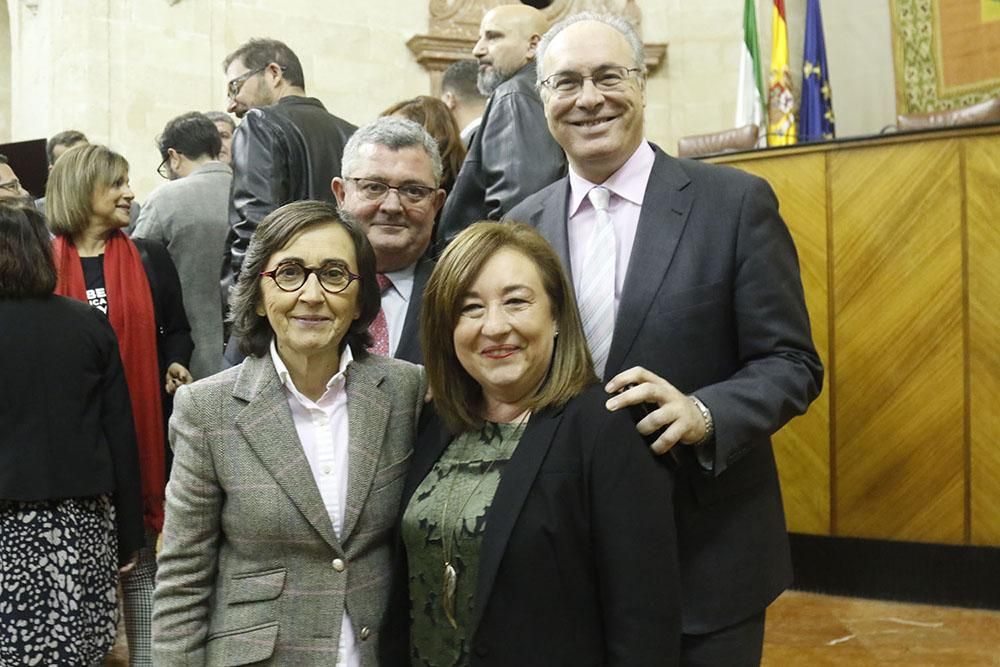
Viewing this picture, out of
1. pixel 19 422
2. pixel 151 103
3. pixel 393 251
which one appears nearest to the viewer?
pixel 393 251

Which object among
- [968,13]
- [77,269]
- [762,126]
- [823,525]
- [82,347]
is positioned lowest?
[823,525]

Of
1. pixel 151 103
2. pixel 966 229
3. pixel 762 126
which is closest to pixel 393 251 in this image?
pixel 966 229

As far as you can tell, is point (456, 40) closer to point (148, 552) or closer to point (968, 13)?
point (968, 13)

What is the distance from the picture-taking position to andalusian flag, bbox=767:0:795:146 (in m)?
7.64

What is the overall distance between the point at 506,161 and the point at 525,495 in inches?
59.0

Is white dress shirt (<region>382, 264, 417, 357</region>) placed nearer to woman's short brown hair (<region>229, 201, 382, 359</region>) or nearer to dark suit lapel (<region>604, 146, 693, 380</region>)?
woman's short brown hair (<region>229, 201, 382, 359</region>)

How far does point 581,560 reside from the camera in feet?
6.19

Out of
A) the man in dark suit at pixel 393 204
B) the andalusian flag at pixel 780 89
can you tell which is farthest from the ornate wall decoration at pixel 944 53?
the man in dark suit at pixel 393 204

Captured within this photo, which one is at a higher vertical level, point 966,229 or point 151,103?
point 151,103

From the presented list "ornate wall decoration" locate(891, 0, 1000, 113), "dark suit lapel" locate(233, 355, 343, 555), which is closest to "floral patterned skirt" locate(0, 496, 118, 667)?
"dark suit lapel" locate(233, 355, 343, 555)

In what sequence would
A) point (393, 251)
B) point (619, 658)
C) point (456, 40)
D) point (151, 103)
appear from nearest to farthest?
1. point (619, 658)
2. point (393, 251)
3. point (151, 103)
4. point (456, 40)

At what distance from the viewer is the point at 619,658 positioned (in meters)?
1.85

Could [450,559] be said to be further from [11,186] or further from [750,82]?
[750,82]

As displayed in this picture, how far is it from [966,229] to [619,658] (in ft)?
10.8
